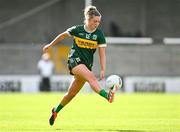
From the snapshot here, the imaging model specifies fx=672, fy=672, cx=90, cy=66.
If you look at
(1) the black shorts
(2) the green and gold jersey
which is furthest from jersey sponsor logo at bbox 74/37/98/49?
(1) the black shorts

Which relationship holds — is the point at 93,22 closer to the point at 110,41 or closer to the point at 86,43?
the point at 86,43

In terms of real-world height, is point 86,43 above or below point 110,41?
above

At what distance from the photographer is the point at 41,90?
3559 cm

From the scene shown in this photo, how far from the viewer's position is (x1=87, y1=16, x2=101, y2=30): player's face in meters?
12.4

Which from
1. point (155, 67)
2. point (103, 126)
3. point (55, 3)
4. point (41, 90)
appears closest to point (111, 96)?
point (103, 126)

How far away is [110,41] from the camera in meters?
36.5

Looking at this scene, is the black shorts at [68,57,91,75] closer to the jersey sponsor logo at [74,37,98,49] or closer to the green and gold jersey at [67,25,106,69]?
the green and gold jersey at [67,25,106,69]

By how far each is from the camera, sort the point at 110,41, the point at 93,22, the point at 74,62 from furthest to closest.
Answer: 1. the point at 110,41
2. the point at 74,62
3. the point at 93,22

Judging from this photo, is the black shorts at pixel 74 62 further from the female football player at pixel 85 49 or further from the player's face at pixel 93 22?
the player's face at pixel 93 22

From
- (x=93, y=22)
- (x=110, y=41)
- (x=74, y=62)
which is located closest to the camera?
(x=93, y=22)

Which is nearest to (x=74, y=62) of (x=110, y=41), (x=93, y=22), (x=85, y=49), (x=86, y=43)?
(x=85, y=49)

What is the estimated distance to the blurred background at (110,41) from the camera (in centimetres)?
3622

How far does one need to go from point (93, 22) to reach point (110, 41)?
2408 cm

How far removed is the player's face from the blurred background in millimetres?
22670
